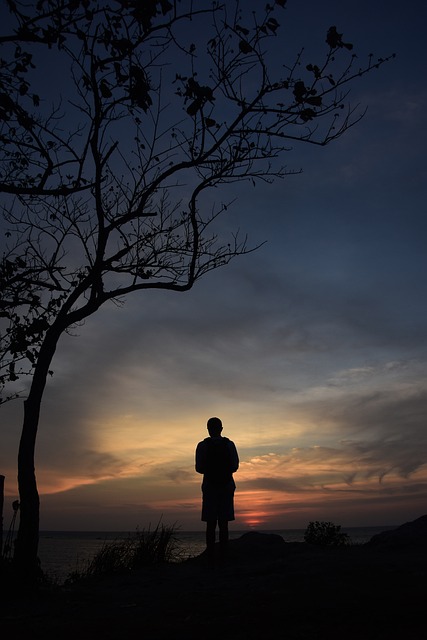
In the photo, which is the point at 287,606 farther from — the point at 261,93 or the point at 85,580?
the point at 261,93

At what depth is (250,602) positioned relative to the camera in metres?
6.48

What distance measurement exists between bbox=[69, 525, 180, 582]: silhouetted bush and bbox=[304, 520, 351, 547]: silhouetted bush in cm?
500

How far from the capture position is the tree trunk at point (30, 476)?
955cm

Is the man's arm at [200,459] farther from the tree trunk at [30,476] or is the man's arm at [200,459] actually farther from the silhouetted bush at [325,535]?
the silhouetted bush at [325,535]

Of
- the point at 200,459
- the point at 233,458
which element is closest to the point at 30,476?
the point at 200,459

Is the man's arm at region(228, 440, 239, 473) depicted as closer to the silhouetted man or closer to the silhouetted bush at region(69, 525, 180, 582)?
the silhouetted man

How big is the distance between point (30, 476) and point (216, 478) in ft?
10.4

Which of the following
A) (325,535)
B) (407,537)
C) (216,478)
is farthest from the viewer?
(325,535)

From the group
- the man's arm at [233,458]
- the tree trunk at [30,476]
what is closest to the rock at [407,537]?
the man's arm at [233,458]

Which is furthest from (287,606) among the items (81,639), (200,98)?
(200,98)

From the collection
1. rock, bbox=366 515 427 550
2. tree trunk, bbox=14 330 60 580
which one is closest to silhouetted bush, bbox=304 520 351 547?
rock, bbox=366 515 427 550

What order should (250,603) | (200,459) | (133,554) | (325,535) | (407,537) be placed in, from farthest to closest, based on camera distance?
1. (325,535)
2. (133,554)
3. (407,537)
4. (200,459)
5. (250,603)

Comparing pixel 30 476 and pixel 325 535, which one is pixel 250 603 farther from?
pixel 325 535

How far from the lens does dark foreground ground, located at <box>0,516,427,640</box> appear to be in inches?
213
